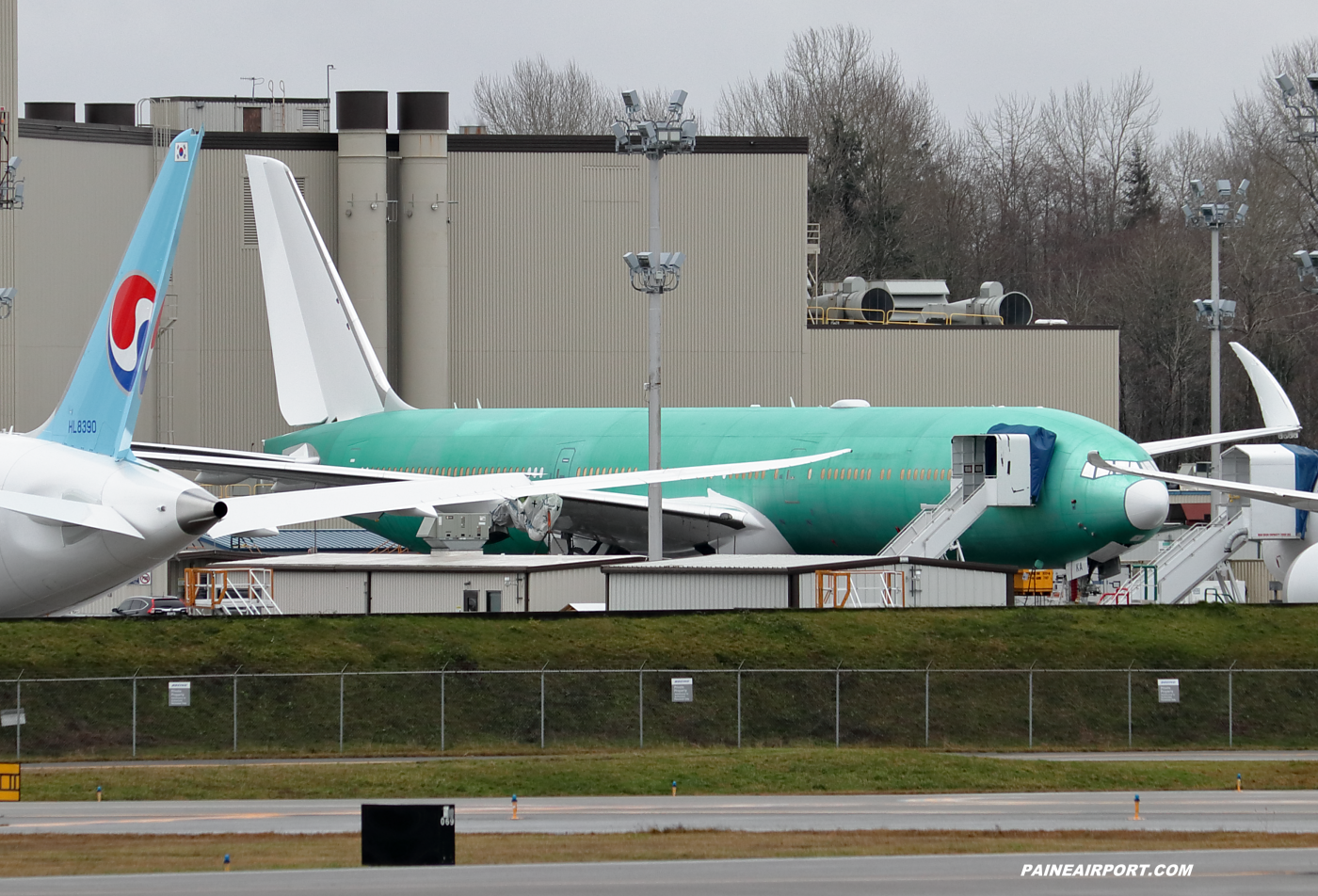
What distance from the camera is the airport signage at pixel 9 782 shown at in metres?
19.9

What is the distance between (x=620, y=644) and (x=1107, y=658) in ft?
27.5

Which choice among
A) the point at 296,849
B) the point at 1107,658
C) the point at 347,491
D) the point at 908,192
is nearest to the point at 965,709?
the point at 1107,658

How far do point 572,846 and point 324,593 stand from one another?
18.4 m

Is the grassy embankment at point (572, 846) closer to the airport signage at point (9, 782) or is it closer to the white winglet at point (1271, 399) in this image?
the airport signage at point (9, 782)

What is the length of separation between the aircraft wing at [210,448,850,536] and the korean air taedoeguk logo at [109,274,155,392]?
196cm

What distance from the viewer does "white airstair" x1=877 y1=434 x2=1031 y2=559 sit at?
119ft

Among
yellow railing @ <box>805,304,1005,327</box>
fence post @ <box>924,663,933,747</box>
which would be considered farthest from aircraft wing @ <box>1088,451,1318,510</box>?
yellow railing @ <box>805,304,1005,327</box>

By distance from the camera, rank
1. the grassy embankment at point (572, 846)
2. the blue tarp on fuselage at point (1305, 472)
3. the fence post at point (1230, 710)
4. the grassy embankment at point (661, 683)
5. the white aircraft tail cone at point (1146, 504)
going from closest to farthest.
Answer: the grassy embankment at point (572, 846) → the grassy embankment at point (661, 683) → the fence post at point (1230, 710) → the white aircraft tail cone at point (1146, 504) → the blue tarp on fuselage at point (1305, 472)

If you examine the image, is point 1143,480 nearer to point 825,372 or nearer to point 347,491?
point 347,491

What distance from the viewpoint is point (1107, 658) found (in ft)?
100

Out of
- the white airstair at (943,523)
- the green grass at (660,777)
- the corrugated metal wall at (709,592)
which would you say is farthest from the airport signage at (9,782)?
the white airstair at (943,523)

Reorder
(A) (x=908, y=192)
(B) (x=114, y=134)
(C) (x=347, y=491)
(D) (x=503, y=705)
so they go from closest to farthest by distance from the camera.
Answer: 1. (C) (x=347, y=491)
2. (D) (x=503, y=705)
3. (B) (x=114, y=134)
4. (A) (x=908, y=192)

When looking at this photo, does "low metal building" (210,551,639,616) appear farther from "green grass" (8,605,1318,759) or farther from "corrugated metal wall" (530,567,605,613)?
"green grass" (8,605,1318,759)

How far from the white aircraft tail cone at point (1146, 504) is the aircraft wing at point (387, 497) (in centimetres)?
1424
